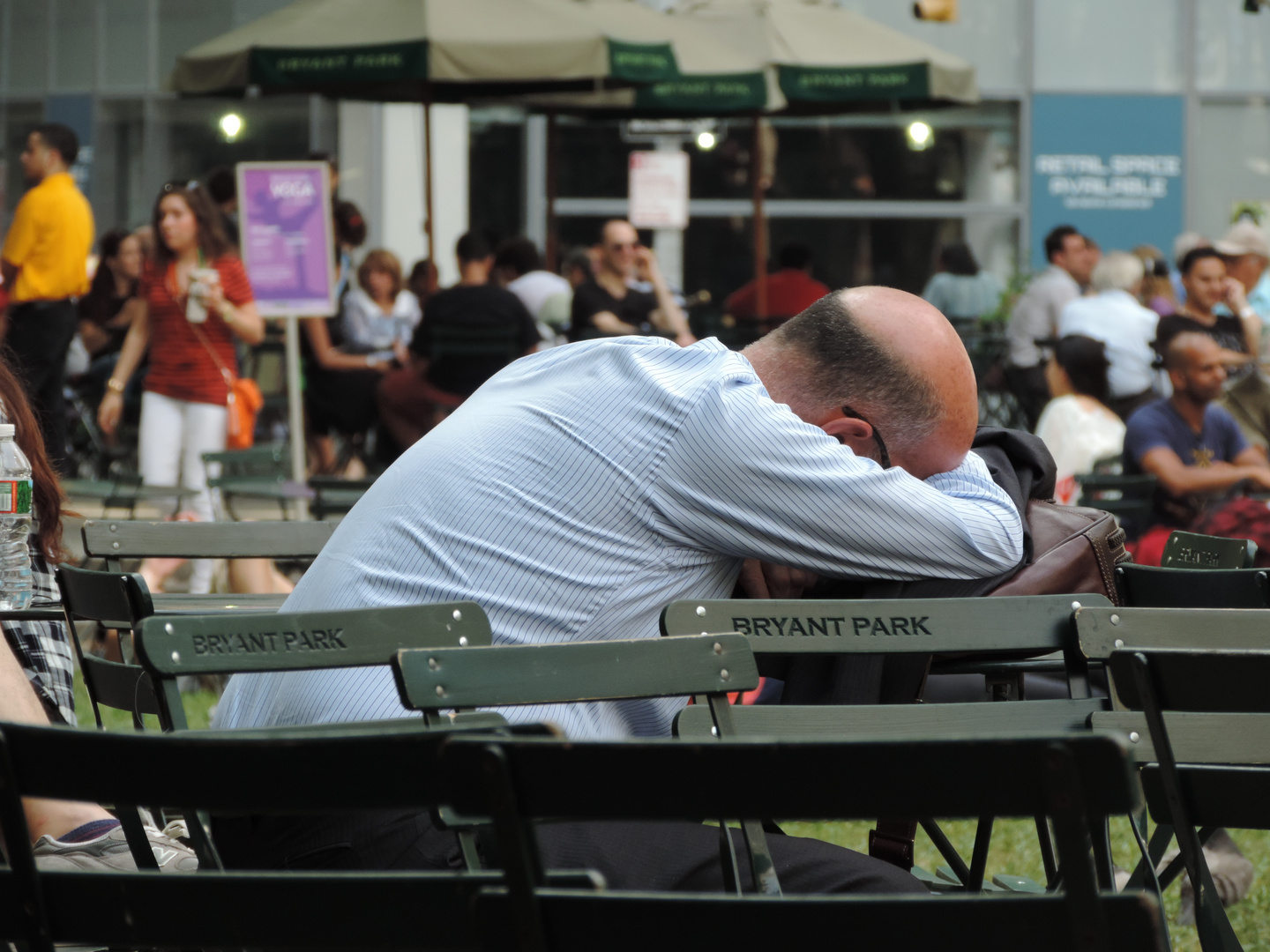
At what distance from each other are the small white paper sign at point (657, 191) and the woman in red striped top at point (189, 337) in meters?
4.84

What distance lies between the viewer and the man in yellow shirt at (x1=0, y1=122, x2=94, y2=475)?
8188mm

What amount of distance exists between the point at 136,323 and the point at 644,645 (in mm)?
6443

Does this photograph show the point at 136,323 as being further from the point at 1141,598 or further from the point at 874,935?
the point at 874,935

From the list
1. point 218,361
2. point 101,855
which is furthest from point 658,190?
point 101,855

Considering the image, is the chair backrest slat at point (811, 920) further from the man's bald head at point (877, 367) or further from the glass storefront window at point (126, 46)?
the glass storefront window at point (126, 46)

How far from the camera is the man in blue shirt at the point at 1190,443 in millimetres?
6441

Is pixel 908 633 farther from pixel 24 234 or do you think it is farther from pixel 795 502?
pixel 24 234

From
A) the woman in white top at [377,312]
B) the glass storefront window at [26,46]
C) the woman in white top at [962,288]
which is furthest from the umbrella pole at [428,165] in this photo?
the glass storefront window at [26,46]

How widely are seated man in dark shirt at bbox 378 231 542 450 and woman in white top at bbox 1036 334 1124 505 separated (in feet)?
9.00

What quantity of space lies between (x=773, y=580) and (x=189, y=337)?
5.22m

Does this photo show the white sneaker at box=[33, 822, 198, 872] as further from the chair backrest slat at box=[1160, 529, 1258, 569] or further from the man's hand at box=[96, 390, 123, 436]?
the man's hand at box=[96, 390, 123, 436]

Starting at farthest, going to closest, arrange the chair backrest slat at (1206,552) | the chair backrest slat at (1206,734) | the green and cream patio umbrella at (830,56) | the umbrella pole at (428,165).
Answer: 1. the green and cream patio umbrella at (830,56)
2. the umbrella pole at (428,165)
3. the chair backrest slat at (1206,552)
4. the chair backrest slat at (1206,734)

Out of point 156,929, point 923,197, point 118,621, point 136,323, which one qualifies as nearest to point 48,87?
point 923,197

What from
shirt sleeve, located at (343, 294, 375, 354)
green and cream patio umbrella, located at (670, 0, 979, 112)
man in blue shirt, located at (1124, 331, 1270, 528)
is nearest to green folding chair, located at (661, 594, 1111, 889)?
man in blue shirt, located at (1124, 331, 1270, 528)
